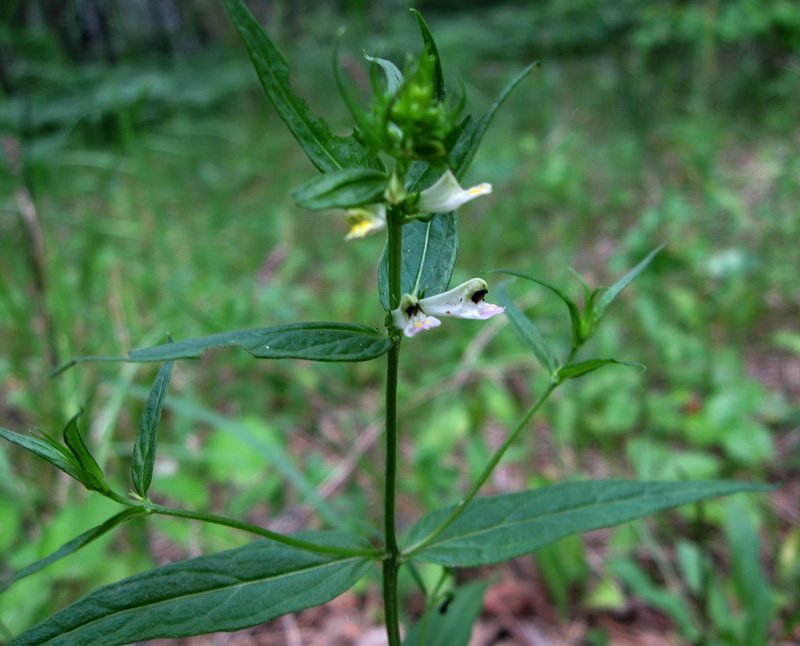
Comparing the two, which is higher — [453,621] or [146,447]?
[146,447]

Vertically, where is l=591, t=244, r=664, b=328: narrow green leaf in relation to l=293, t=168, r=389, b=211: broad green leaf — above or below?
below

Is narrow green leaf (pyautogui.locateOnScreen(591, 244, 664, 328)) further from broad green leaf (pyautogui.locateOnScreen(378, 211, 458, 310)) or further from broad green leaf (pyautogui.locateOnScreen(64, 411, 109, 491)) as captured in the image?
broad green leaf (pyautogui.locateOnScreen(64, 411, 109, 491))

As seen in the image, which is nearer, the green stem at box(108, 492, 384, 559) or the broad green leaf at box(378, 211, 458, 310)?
the green stem at box(108, 492, 384, 559)

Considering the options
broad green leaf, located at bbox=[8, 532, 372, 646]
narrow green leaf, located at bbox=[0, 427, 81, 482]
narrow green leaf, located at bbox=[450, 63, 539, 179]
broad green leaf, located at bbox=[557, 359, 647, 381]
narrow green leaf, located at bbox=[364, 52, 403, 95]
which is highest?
narrow green leaf, located at bbox=[364, 52, 403, 95]

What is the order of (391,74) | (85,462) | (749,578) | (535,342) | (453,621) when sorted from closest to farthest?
1. (85,462)
2. (391,74)
3. (535,342)
4. (453,621)
5. (749,578)

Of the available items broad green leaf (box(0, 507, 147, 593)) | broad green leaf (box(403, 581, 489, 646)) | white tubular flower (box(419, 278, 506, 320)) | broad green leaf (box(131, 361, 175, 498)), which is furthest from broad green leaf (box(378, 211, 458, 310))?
broad green leaf (box(403, 581, 489, 646))

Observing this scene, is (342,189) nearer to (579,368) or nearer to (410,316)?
(410,316)

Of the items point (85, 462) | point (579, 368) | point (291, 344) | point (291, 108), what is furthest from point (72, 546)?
point (579, 368)

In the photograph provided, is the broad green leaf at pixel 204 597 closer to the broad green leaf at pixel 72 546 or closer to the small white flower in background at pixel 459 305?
the broad green leaf at pixel 72 546

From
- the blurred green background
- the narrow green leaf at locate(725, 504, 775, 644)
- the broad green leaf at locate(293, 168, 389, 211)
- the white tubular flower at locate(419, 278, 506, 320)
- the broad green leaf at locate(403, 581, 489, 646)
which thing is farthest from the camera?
the blurred green background
